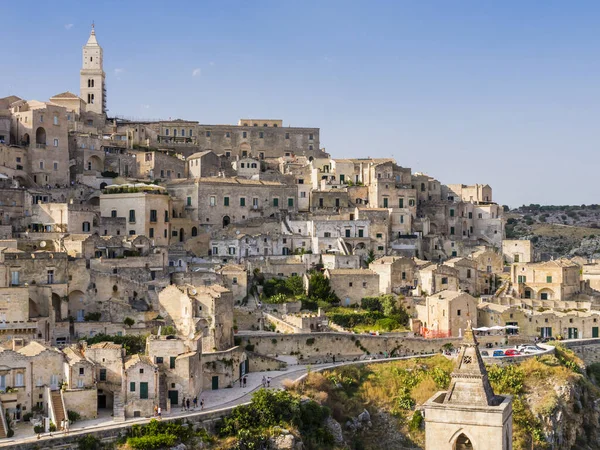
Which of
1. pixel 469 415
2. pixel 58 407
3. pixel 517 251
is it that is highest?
pixel 517 251

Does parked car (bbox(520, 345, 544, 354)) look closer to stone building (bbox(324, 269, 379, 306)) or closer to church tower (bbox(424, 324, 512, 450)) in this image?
stone building (bbox(324, 269, 379, 306))

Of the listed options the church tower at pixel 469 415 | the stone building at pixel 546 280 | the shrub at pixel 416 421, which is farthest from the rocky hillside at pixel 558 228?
the church tower at pixel 469 415

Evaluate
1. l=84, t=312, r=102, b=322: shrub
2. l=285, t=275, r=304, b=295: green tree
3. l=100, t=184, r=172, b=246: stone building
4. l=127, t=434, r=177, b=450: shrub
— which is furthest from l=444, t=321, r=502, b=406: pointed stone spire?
l=100, t=184, r=172, b=246: stone building

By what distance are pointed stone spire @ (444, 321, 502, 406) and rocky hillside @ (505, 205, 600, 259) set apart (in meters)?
62.8

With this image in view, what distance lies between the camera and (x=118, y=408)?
1485 inches

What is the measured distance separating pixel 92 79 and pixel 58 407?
50756 mm

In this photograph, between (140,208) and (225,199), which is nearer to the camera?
(140,208)

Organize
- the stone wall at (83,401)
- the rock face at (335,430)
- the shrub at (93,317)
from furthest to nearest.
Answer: the shrub at (93,317) < the rock face at (335,430) < the stone wall at (83,401)

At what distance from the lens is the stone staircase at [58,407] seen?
36.2m

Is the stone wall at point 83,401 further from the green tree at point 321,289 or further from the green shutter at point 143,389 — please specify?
the green tree at point 321,289

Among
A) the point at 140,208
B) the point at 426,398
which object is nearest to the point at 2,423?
the point at 426,398

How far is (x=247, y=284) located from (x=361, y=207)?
1643 cm

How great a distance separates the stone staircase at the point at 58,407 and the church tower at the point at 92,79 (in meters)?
47.9

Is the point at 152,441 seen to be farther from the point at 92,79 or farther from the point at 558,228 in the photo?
the point at 558,228
